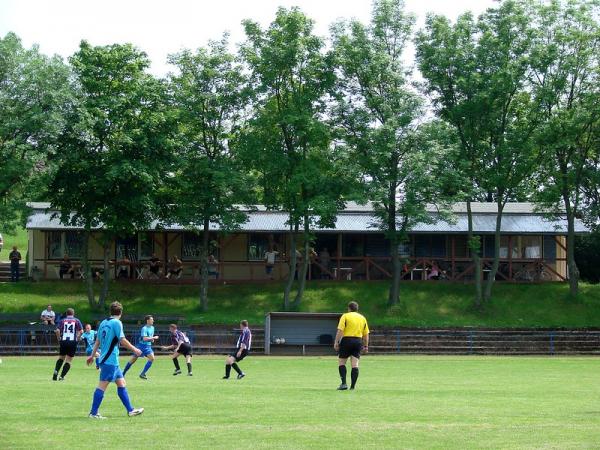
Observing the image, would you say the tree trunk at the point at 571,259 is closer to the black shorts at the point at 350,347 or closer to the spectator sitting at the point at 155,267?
the spectator sitting at the point at 155,267

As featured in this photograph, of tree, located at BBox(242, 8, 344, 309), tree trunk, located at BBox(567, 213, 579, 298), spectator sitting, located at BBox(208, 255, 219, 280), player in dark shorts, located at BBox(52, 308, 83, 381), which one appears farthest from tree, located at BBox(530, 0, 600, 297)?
player in dark shorts, located at BBox(52, 308, 83, 381)

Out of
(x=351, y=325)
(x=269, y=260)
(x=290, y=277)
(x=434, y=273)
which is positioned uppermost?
(x=269, y=260)

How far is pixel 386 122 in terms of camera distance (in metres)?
47.7

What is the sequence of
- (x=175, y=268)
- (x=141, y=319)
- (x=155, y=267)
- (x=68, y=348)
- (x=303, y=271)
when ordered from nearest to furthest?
(x=68, y=348)
(x=141, y=319)
(x=303, y=271)
(x=155, y=267)
(x=175, y=268)

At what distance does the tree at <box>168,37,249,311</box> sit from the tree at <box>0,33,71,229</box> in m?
6.61

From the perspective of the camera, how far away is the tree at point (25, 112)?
43406mm

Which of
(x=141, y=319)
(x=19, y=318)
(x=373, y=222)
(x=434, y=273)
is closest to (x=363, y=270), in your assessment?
(x=373, y=222)

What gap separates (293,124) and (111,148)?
9571 mm

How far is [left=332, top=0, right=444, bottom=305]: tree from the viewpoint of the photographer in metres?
47.5

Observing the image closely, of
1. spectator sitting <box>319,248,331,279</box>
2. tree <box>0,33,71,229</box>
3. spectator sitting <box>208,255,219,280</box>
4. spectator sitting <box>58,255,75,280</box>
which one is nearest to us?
tree <box>0,33,71,229</box>

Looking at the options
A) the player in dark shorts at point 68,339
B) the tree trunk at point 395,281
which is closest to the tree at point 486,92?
the tree trunk at point 395,281

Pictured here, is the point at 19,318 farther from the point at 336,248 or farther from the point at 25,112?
the point at 336,248

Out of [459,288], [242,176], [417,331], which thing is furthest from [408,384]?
[459,288]

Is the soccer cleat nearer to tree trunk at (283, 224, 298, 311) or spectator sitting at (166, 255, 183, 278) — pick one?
tree trunk at (283, 224, 298, 311)
